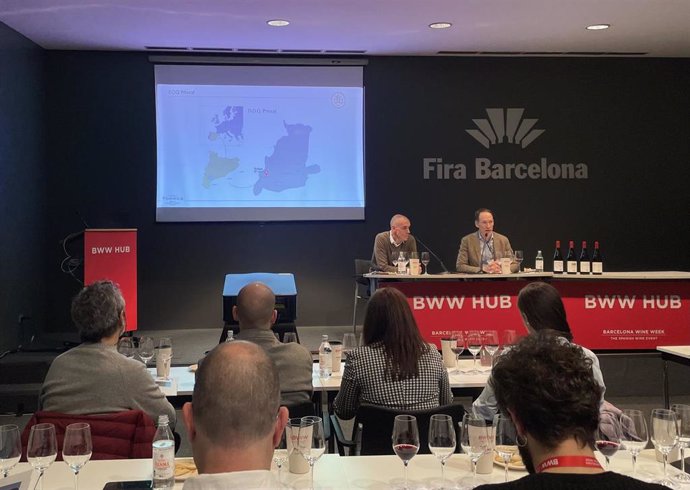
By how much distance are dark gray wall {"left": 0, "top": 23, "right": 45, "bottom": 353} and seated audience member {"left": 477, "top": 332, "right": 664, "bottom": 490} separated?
19.5ft

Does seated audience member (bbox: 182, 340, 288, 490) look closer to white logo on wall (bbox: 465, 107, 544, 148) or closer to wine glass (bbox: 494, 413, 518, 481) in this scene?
wine glass (bbox: 494, 413, 518, 481)

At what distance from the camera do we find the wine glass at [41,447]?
5.95 feet

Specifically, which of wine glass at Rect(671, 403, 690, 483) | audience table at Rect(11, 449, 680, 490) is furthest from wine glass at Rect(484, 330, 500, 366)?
wine glass at Rect(671, 403, 690, 483)

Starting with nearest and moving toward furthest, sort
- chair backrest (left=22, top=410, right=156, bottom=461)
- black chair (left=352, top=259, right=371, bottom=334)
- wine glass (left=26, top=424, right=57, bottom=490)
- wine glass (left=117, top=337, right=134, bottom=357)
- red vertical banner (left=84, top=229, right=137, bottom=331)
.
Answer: wine glass (left=26, top=424, right=57, bottom=490)
chair backrest (left=22, top=410, right=156, bottom=461)
wine glass (left=117, top=337, right=134, bottom=357)
red vertical banner (left=84, top=229, right=137, bottom=331)
black chair (left=352, top=259, right=371, bottom=334)

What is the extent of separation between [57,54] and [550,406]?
7625mm

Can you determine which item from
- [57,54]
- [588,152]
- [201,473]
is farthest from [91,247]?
[588,152]

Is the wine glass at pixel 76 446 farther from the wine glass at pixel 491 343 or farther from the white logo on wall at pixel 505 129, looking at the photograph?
the white logo on wall at pixel 505 129

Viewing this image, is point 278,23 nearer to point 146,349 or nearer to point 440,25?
point 440,25

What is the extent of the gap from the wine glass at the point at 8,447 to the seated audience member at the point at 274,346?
4.12 feet

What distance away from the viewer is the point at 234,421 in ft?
4.38

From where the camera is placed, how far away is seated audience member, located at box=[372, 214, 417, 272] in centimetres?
669

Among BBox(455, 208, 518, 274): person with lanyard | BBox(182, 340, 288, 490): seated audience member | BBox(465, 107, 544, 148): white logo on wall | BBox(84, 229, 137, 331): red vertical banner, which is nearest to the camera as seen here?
BBox(182, 340, 288, 490): seated audience member

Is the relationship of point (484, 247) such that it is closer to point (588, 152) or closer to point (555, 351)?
point (588, 152)

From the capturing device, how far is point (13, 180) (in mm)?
6500
